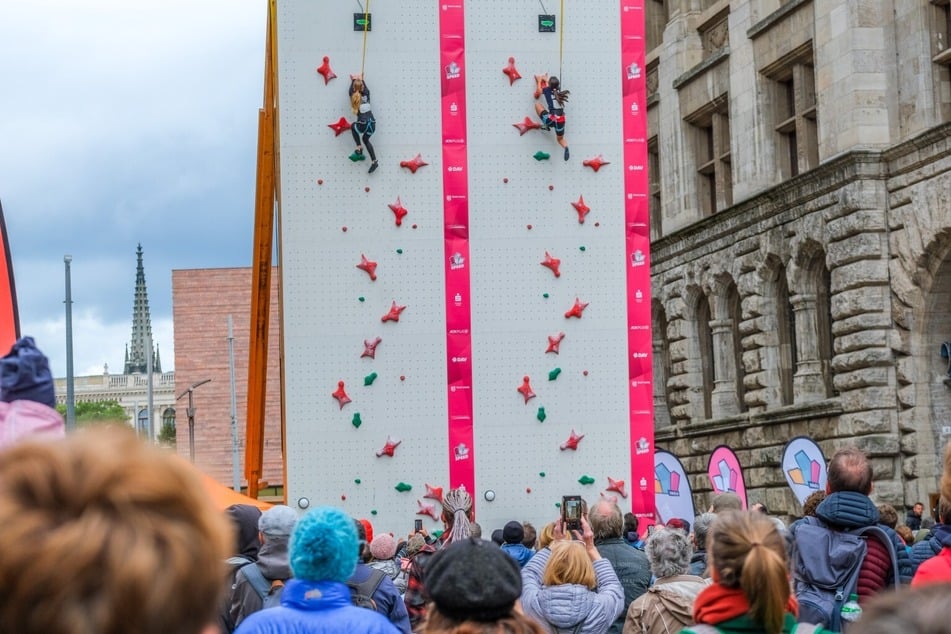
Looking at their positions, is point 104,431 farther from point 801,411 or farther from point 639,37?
point 801,411

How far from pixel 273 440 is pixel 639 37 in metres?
31.9

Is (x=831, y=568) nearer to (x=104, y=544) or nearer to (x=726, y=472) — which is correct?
(x=104, y=544)

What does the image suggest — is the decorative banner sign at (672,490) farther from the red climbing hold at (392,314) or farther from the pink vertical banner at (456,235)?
the red climbing hold at (392,314)

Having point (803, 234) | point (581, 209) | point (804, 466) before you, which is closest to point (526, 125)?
point (581, 209)

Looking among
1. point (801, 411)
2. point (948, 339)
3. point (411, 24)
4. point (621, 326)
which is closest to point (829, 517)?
point (621, 326)

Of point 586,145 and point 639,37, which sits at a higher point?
point 639,37

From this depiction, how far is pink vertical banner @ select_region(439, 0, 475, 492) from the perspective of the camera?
1422 cm

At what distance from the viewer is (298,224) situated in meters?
14.4

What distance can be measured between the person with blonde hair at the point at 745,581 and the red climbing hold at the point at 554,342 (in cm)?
980

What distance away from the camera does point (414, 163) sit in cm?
1450

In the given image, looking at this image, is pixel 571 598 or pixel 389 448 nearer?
pixel 571 598

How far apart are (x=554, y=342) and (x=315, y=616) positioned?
996 cm

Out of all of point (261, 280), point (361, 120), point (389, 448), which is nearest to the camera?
point (389, 448)

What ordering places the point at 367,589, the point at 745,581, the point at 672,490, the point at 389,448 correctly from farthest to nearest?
1. the point at 672,490
2. the point at 389,448
3. the point at 367,589
4. the point at 745,581
